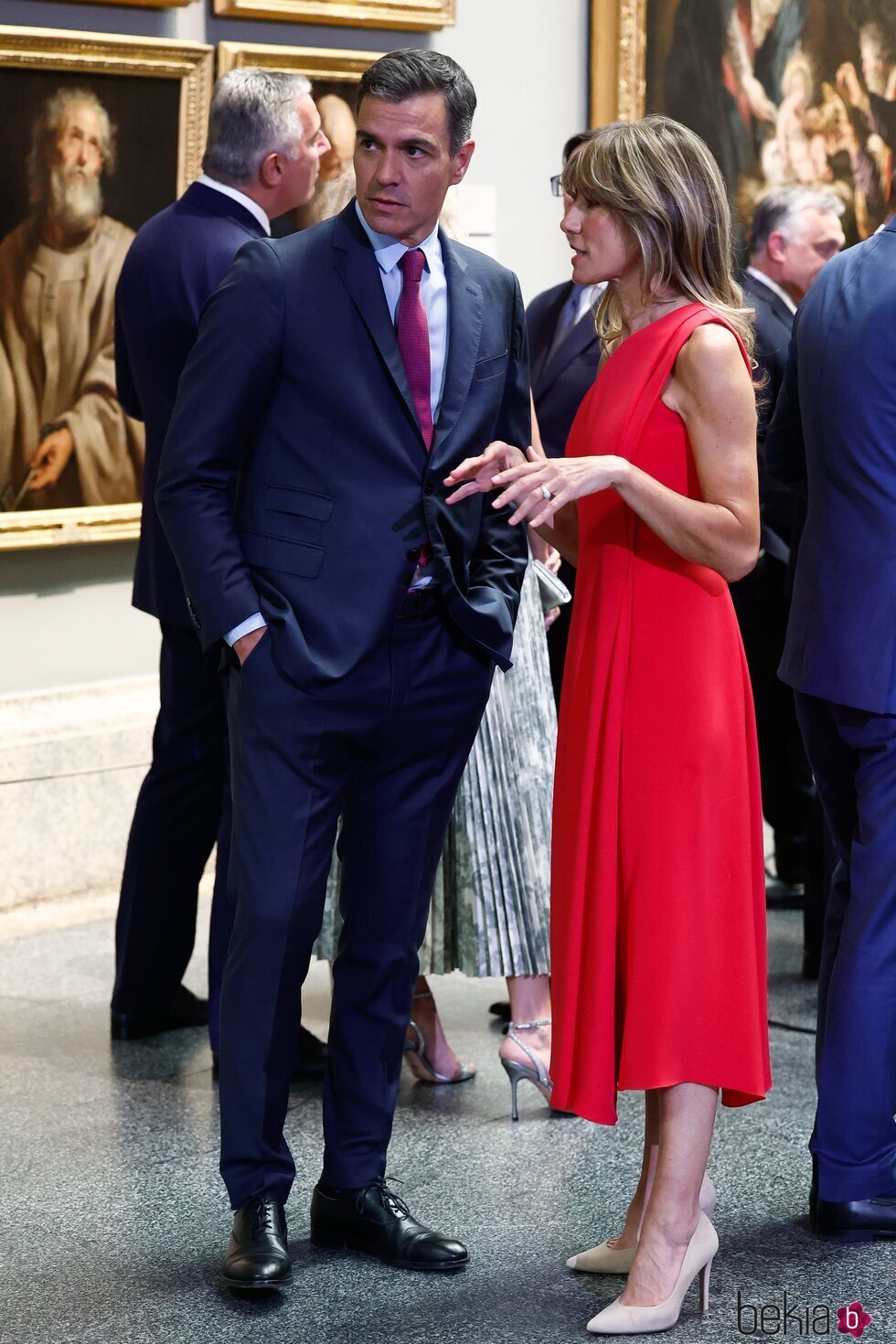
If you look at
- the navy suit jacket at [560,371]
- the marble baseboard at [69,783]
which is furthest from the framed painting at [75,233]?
the navy suit jacket at [560,371]

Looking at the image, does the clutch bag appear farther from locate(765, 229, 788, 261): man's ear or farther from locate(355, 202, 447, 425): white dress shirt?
locate(765, 229, 788, 261): man's ear

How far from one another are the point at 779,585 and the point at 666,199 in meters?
3.16

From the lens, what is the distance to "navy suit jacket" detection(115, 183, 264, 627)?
4.39 metres

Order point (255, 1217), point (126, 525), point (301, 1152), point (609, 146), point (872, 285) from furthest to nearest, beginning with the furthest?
point (126, 525) < point (301, 1152) < point (872, 285) < point (255, 1217) < point (609, 146)

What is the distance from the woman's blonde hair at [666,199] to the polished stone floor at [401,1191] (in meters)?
1.54

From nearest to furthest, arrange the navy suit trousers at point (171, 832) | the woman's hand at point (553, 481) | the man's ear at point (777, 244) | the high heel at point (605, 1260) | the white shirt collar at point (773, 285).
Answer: the woman's hand at point (553, 481) → the high heel at point (605, 1260) → the navy suit trousers at point (171, 832) → the white shirt collar at point (773, 285) → the man's ear at point (777, 244)

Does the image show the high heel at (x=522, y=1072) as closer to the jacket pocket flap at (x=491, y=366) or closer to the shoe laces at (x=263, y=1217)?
the shoe laces at (x=263, y=1217)

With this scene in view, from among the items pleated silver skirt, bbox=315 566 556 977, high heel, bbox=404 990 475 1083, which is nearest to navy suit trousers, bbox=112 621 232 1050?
pleated silver skirt, bbox=315 566 556 977

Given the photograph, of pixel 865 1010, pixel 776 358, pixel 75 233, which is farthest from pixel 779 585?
pixel 865 1010

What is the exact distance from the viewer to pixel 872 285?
11.7ft

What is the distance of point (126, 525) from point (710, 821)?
3188 mm

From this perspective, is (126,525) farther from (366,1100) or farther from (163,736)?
(366,1100)

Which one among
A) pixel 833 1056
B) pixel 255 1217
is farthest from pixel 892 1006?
pixel 255 1217

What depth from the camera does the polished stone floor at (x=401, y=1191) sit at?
3.21 meters
